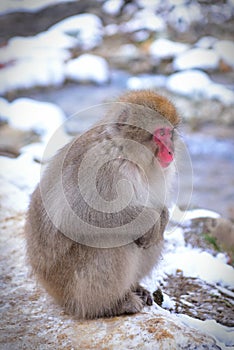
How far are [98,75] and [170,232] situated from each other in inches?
116

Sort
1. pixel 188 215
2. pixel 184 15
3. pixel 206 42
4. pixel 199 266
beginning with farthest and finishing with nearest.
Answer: pixel 206 42, pixel 184 15, pixel 188 215, pixel 199 266

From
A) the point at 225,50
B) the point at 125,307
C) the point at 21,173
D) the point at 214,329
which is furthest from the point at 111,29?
the point at 214,329

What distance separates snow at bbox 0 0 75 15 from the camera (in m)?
5.23

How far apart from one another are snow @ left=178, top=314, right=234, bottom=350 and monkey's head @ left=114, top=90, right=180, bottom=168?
62cm

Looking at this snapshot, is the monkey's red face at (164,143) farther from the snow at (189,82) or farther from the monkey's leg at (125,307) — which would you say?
the snow at (189,82)

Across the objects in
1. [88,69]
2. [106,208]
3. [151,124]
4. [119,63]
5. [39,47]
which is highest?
[39,47]

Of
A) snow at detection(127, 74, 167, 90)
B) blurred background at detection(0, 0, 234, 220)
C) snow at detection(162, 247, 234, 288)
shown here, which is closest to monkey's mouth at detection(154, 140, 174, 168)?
snow at detection(162, 247, 234, 288)

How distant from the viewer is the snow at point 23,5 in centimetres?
523

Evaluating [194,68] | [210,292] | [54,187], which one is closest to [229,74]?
[194,68]

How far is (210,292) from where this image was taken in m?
2.53

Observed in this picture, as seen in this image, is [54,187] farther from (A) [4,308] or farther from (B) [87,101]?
(B) [87,101]

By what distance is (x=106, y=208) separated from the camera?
2074 millimetres

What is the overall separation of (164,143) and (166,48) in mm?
3821

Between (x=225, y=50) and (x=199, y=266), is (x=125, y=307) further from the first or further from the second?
(x=225, y=50)
